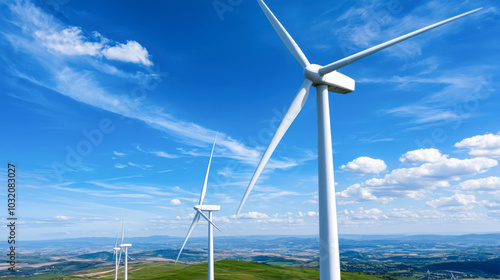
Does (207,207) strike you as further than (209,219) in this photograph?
Yes

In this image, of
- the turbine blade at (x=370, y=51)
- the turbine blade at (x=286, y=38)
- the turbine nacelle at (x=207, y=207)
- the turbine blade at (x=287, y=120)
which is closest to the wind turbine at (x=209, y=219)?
the turbine nacelle at (x=207, y=207)

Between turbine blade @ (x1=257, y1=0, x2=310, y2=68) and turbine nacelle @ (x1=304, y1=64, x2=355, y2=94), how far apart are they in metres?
1.34

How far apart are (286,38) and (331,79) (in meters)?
6.56

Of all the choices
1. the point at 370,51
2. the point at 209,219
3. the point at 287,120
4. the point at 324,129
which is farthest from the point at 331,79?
the point at 209,219

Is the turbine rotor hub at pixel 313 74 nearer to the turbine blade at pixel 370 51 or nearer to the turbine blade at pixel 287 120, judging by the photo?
the turbine blade at pixel 370 51

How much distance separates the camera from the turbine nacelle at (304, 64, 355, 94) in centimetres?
2300

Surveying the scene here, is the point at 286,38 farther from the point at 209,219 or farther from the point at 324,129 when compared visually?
the point at 209,219

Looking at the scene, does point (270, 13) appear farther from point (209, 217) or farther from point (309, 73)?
point (209, 217)

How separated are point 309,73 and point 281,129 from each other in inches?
174

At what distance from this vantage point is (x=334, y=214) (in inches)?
790

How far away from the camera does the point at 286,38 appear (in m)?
27.7

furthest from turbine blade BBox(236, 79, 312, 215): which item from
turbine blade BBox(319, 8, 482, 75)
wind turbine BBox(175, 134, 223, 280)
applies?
wind turbine BBox(175, 134, 223, 280)

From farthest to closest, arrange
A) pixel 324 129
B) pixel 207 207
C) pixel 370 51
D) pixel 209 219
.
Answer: pixel 207 207, pixel 209 219, pixel 370 51, pixel 324 129

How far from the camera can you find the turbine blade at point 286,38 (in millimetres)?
24966
